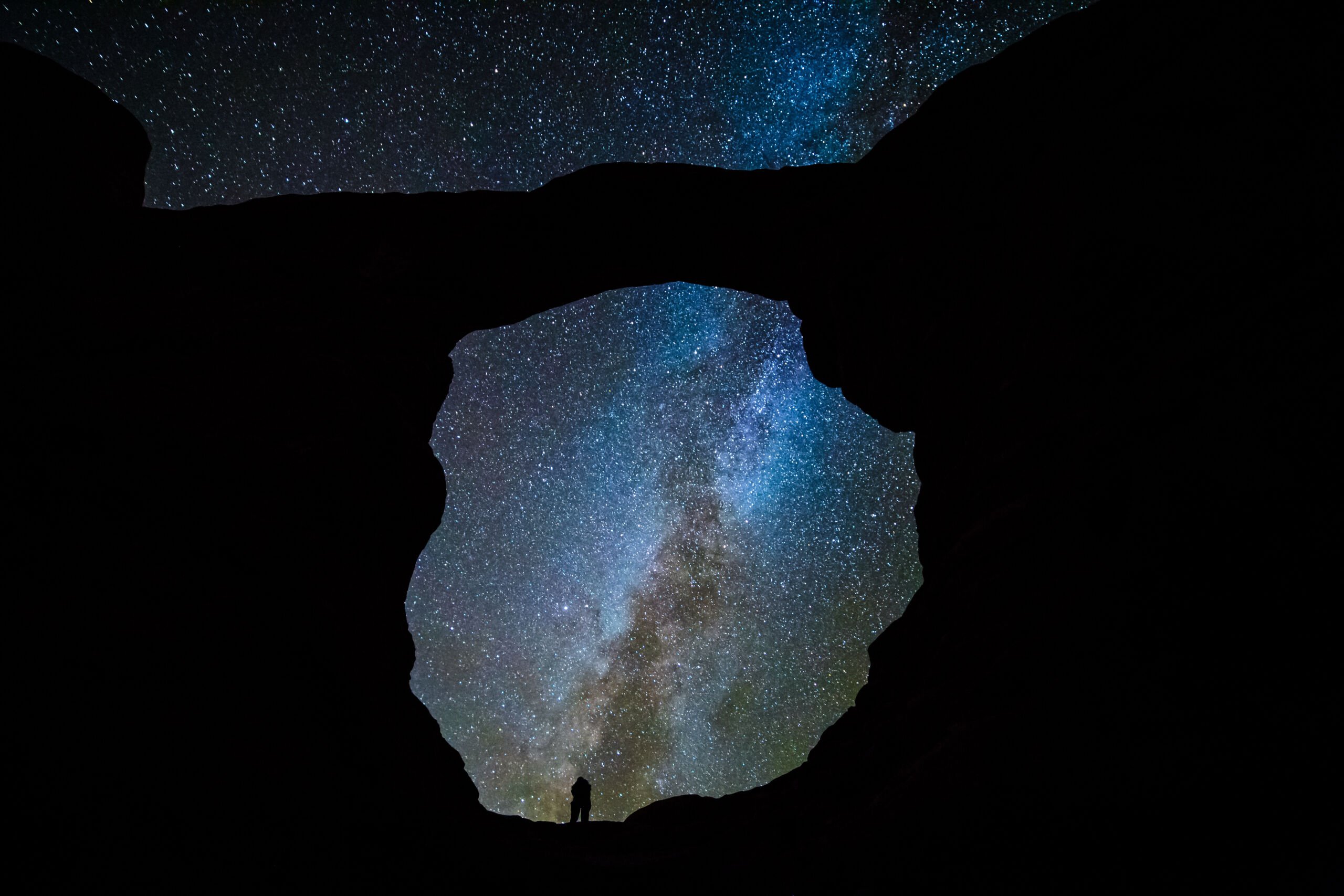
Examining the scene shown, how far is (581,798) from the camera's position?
12.5m

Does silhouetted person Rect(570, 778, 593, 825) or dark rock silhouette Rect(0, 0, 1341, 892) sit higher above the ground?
dark rock silhouette Rect(0, 0, 1341, 892)

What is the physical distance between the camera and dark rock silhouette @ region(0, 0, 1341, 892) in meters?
4.23

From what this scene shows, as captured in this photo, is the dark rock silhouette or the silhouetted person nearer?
the dark rock silhouette

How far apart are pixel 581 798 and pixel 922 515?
910cm

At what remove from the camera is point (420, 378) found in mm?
9414

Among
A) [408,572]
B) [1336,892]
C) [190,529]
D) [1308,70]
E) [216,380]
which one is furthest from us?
[408,572]

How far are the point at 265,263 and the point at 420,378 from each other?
9.22 ft

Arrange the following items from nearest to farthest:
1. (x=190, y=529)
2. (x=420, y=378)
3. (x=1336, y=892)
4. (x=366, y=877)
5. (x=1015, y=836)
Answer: (x=1336, y=892) → (x=1015, y=836) → (x=366, y=877) → (x=190, y=529) → (x=420, y=378)

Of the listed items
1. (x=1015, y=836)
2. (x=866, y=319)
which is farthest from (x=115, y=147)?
(x=1015, y=836)

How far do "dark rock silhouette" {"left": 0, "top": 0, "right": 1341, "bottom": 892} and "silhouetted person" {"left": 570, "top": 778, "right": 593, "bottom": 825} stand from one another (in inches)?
142

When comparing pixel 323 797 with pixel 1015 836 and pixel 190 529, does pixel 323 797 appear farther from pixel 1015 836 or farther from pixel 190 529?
pixel 1015 836

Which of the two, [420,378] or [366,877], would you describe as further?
[420,378]

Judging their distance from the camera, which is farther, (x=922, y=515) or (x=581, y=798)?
(x=581, y=798)

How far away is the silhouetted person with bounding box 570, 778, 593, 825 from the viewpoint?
1242cm
